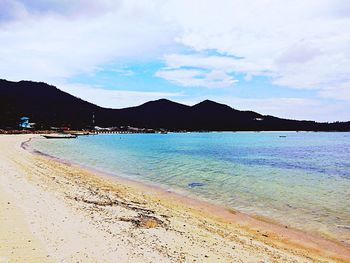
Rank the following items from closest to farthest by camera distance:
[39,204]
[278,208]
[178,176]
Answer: [39,204] → [278,208] → [178,176]

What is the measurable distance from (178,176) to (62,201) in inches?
700

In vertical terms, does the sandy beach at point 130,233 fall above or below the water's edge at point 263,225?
above

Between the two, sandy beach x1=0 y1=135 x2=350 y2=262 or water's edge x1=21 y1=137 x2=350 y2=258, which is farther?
water's edge x1=21 y1=137 x2=350 y2=258

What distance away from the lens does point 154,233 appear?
11398 mm

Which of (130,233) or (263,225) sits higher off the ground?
(130,233)

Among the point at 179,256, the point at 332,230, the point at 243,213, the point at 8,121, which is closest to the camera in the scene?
the point at 179,256

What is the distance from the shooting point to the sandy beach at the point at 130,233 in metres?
9.10

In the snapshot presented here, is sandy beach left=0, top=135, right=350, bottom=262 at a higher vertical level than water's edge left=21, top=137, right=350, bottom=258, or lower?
higher

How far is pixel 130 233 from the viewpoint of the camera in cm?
1111

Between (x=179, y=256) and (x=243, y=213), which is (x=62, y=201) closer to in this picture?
(x=179, y=256)

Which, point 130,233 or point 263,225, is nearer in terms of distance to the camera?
point 130,233

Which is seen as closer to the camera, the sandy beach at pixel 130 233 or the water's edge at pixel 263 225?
the sandy beach at pixel 130 233

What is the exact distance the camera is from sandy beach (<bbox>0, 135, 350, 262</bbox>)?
29.9 ft

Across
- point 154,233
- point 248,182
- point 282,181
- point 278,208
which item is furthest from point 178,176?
point 154,233
